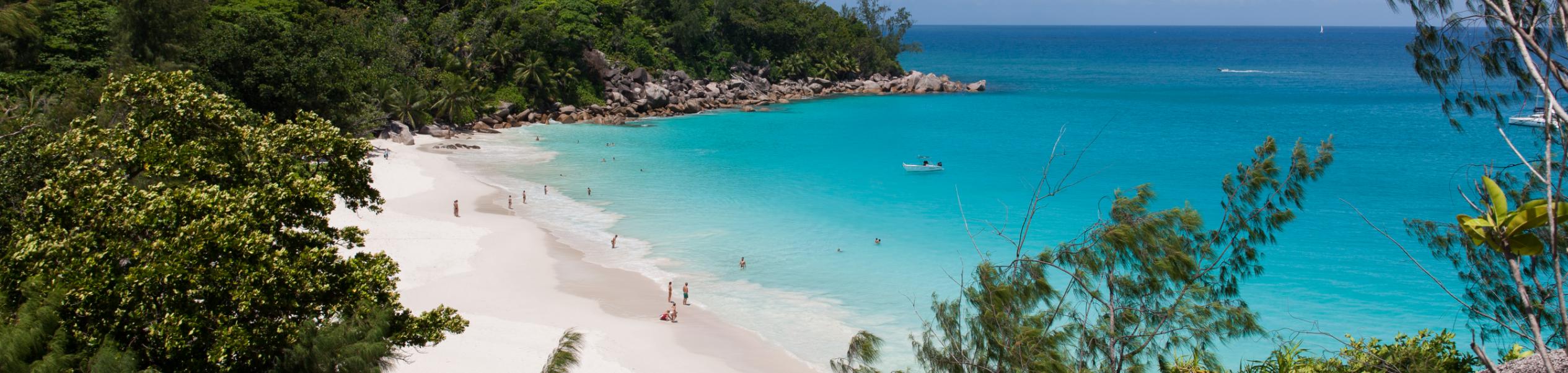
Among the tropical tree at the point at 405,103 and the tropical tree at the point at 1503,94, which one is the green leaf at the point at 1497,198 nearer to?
the tropical tree at the point at 1503,94

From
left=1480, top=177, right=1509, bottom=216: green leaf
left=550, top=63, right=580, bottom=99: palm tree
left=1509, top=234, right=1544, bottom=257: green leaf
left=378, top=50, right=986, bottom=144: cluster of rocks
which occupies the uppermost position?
left=1480, top=177, right=1509, bottom=216: green leaf

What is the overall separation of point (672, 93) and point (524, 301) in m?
41.6

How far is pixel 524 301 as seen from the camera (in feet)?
66.3

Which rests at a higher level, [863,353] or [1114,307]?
[1114,307]

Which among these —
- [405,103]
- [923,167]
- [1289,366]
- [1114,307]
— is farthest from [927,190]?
[1114,307]

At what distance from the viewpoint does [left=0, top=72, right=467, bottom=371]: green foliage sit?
348 inches

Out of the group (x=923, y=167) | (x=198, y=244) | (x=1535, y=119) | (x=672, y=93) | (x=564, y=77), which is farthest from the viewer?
(x=672, y=93)

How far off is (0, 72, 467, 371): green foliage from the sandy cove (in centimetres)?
273

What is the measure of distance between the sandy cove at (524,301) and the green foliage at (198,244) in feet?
8.96

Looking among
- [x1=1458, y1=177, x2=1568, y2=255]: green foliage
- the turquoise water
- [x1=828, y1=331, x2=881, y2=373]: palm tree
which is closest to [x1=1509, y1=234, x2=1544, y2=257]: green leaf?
[x1=1458, y1=177, x2=1568, y2=255]: green foliage

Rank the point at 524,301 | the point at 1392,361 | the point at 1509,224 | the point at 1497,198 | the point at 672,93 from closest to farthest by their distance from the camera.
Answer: the point at 1497,198, the point at 1509,224, the point at 1392,361, the point at 524,301, the point at 672,93

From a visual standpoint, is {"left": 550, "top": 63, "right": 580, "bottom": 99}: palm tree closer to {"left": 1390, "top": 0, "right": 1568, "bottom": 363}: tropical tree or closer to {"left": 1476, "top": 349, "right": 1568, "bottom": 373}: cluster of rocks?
{"left": 1390, "top": 0, "right": 1568, "bottom": 363}: tropical tree

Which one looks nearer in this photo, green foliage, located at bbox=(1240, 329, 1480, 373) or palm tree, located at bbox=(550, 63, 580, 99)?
green foliage, located at bbox=(1240, 329, 1480, 373)

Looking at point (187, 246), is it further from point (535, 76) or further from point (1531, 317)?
point (535, 76)
